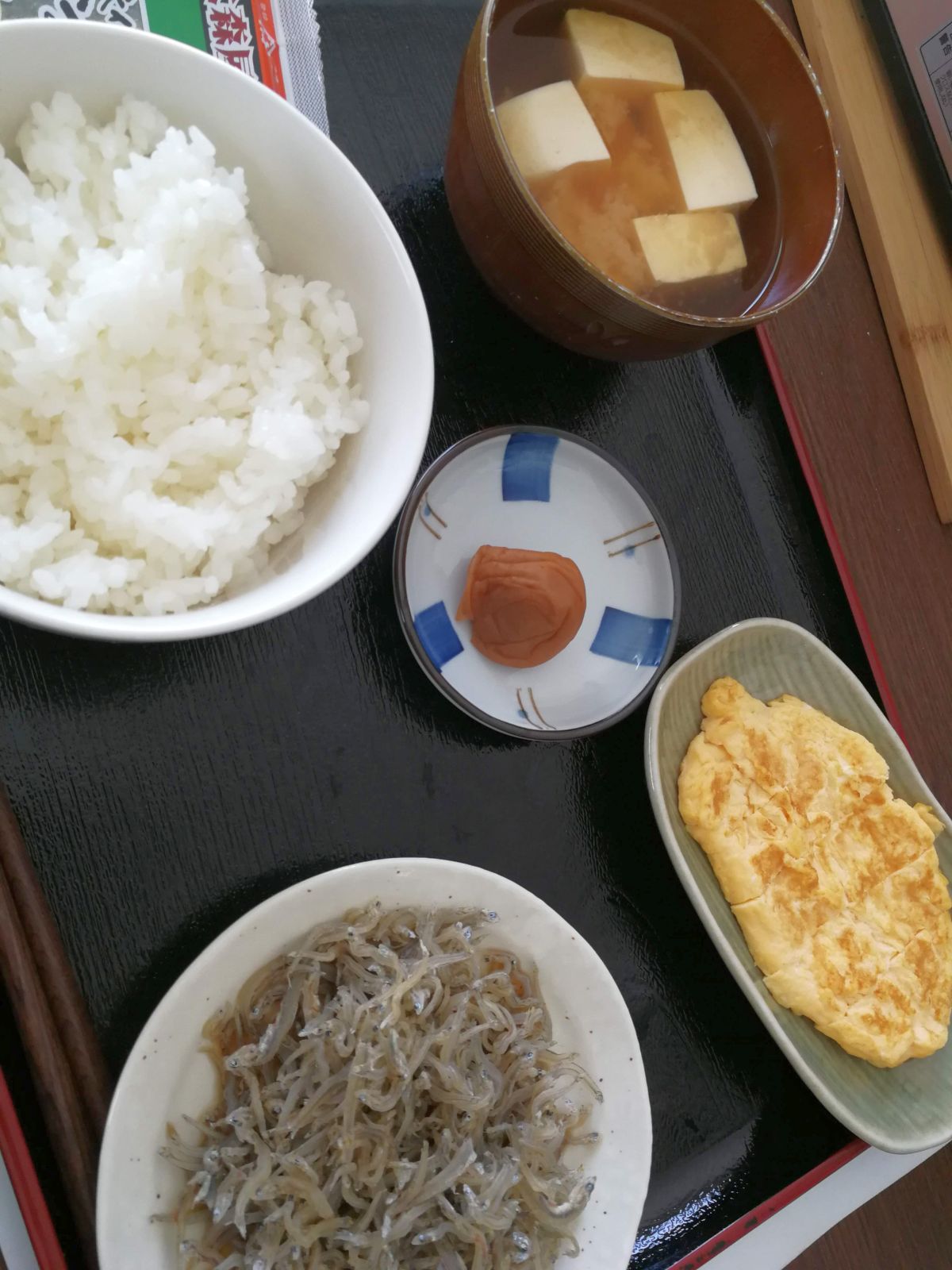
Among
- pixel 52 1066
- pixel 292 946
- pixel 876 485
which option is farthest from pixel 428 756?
pixel 876 485

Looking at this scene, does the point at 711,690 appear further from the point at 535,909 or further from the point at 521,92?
the point at 521,92

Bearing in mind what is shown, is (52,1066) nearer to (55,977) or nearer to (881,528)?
(55,977)

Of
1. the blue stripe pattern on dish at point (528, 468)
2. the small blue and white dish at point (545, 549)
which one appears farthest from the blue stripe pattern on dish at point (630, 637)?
the blue stripe pattern on dish at point (528, 468)

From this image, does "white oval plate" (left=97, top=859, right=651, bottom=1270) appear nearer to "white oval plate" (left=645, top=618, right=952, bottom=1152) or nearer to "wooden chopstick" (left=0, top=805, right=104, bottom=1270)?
"wooden chopstick" (left=0, top=805, right=104, bottom=1270)

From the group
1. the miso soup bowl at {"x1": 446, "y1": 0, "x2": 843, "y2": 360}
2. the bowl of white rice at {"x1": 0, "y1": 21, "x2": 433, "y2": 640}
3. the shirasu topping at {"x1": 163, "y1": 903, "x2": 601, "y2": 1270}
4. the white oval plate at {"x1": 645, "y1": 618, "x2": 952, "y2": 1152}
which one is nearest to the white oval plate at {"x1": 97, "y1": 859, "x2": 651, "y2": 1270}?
the shirasu topping at {"x1": 163, "y1": 903, "x2": 601, "y2": 1270}

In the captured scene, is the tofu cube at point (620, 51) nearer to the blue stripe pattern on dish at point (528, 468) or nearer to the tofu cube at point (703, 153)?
the tofu cube at point (703, 153)

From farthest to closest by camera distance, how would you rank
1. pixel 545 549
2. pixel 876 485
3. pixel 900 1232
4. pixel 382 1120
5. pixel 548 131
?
pixel 876 485
pixel 900 1232
pixel 545 549
pixel 548 131
pixel 382 1120
